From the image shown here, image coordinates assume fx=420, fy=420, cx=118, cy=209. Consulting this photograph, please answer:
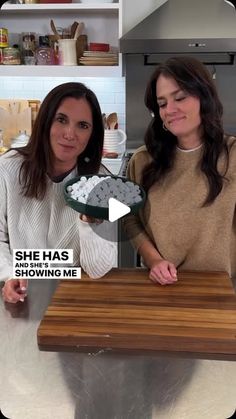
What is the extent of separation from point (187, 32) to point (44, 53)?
0.27 metres

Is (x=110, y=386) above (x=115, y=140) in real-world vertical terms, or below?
below

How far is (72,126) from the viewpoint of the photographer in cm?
43

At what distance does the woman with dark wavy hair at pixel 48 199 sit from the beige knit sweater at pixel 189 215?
0.23 ft

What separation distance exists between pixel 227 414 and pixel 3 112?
1.42ft

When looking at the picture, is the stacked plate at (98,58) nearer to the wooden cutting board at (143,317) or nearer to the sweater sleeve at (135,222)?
the sweater sleeve at (135,222)

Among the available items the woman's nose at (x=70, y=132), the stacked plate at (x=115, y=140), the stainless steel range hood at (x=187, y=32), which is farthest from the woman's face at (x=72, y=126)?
the stainless steel range hood at (x=187, y=32)

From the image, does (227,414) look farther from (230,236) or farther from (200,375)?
(230,236)

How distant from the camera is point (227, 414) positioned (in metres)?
0.34

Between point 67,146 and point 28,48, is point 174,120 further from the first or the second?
point 28,48

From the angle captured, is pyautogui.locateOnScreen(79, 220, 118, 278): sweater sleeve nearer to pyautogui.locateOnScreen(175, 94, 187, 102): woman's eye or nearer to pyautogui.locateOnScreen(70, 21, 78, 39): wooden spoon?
pyautogui.locateOnScreen(175, 94, 187, 102): woman's eye

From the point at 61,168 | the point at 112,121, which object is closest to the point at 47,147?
the point at 61,168

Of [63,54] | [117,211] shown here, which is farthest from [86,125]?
[63,54]

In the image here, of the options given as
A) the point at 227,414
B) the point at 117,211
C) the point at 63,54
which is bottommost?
the point at 227,414

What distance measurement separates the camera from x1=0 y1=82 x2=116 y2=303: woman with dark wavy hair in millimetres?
450
